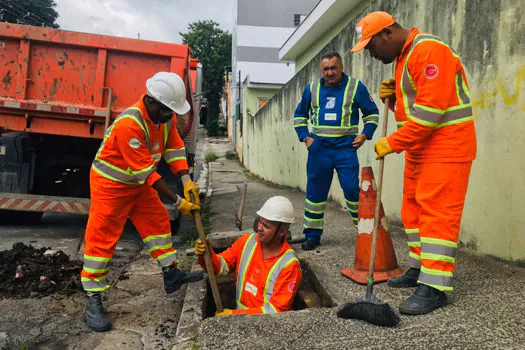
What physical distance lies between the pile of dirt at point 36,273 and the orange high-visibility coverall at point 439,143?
2821 millimetres

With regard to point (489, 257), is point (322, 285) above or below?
below

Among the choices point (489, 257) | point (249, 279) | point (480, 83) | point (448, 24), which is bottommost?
point (249, 279)

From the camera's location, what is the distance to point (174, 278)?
3438 millimetres

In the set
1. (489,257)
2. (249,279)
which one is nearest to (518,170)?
(489,257)

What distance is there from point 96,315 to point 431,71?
8.80 ft

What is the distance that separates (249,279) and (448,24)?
121 inches

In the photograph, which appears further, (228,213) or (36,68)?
(228,213)

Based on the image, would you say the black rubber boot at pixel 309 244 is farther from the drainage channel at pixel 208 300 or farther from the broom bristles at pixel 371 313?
the broom bristles at pixel 371 313


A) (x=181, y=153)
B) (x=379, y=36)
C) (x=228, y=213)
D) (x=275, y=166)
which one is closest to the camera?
(x=379, y=36)

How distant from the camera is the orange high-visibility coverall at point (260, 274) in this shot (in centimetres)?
297

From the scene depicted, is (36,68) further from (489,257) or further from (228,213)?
(489,257)

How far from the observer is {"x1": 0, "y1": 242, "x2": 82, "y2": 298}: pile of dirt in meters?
3.55

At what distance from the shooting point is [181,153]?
3.59 metres

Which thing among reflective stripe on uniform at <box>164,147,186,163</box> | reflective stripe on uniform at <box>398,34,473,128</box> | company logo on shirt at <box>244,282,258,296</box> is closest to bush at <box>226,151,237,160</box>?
reflective stripe on uniform at <box>164,147,186,163</box>
